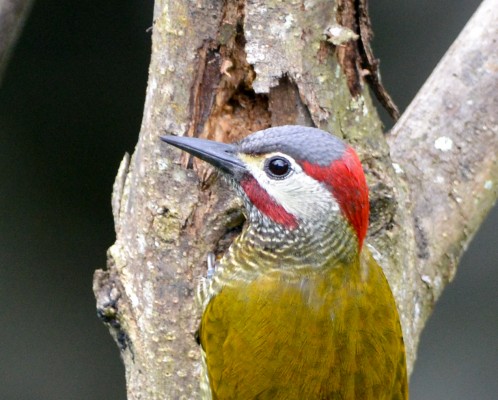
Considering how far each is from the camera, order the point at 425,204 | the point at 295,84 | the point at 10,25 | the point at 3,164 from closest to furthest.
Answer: the point at 10,25
the point at 295,84
the point at 425,204
the point at 3,164

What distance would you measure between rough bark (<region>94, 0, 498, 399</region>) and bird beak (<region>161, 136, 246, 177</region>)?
0.65 ft

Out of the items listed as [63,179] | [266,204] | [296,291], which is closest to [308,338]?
[296,291]

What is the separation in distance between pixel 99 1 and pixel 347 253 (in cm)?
297

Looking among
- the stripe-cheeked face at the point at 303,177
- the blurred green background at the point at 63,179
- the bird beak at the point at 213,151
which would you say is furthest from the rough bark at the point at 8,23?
the blurred green background at the point at 63,179

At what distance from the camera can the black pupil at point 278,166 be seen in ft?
10.1

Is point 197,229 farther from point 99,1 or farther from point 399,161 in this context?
point 99,1

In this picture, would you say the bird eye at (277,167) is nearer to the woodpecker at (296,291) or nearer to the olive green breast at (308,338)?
the woodpecker at (296,291)

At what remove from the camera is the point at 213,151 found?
10.2ft

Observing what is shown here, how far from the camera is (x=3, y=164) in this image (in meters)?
5.37

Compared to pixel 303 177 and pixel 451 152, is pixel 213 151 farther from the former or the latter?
pixel 451 152

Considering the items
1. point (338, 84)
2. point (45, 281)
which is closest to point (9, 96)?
point (45, 281)

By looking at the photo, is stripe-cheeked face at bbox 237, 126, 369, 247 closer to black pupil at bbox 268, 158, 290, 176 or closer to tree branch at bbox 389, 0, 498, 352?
black pupil at bbox 268, 158, 290, 176

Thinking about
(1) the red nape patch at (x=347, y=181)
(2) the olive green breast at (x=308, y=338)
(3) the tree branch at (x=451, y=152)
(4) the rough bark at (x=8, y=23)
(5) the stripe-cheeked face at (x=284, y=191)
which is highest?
(3) the tree branch at (x=451, y=152)

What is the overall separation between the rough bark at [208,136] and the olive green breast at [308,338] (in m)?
0.19
